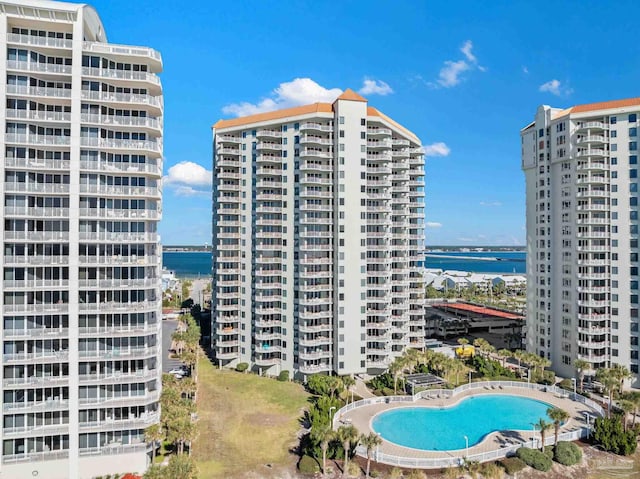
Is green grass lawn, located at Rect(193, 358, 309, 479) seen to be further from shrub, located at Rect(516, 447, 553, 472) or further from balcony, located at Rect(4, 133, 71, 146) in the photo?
balcony, located at Rect(4, 133, 71, 146)

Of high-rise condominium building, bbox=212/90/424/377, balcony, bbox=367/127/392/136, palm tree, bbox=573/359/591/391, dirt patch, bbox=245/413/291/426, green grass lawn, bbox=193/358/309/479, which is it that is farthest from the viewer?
balcony, bbox=367/127/392/136

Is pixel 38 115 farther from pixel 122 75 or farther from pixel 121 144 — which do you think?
pixel 122 75

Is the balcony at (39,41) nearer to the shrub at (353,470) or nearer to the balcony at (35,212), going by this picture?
the balcony at (35,212)

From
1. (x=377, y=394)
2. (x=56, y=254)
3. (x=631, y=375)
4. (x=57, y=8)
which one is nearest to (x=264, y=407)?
(x=377, y=394)

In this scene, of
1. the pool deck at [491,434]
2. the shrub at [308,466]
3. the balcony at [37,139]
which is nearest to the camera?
the balcony at [37,139]

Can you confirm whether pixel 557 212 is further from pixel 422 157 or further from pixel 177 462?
pixel 177 462

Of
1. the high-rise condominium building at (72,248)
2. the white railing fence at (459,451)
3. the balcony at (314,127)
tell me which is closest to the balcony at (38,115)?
the high-rise condominium building at (72,248)

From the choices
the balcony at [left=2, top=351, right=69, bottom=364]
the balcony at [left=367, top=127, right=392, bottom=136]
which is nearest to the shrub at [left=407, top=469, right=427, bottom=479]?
the balcony at [left=2, top=351, right=69, bottom=364]
